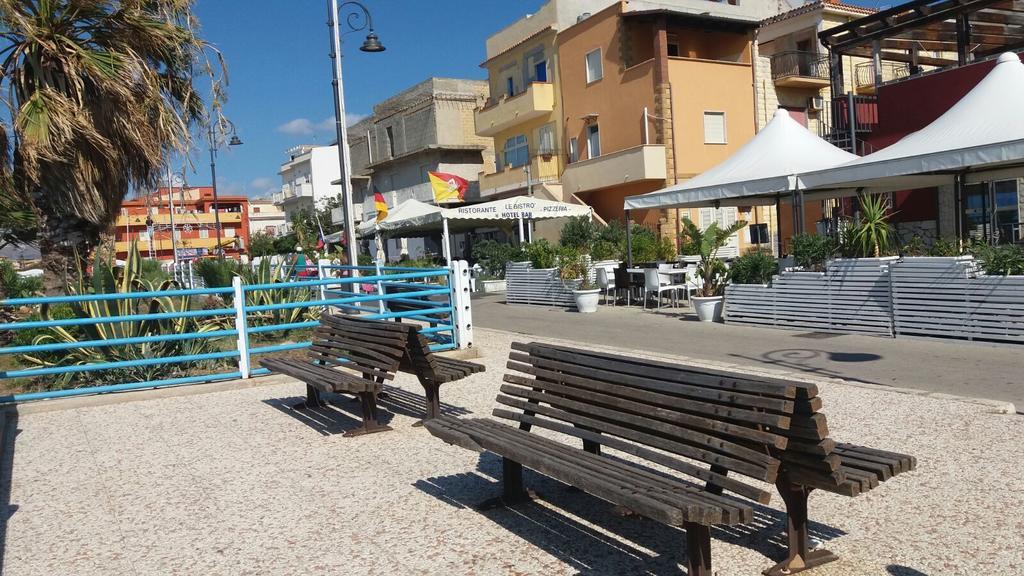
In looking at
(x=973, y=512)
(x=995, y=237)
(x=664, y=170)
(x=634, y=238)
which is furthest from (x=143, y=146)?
(x=664, y=170)

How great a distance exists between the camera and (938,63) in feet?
93.0

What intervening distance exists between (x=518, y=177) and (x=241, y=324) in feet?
90.8

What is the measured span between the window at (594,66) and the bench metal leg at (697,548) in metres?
30.4

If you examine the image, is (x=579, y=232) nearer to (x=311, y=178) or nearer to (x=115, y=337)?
(x=115, y=337)

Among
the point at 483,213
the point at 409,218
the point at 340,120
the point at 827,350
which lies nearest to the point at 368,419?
the point at 827,350

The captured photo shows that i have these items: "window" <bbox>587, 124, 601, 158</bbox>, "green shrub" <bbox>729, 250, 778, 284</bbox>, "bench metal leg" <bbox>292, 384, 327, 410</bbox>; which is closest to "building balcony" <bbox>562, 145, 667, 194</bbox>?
"window" <bbox>587, 124, 601, 158</bbox>

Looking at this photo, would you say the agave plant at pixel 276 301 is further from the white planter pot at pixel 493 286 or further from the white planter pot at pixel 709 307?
the white planter pot at pixel 493 286

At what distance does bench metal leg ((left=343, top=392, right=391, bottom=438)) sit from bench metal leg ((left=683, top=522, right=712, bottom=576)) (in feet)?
13.2

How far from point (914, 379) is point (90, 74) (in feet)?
35.6

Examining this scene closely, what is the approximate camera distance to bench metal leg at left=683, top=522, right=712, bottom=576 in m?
3.54

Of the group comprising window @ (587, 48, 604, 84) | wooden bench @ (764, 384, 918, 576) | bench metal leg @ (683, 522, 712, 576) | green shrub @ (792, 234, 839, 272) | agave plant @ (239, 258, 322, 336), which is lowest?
bench metal leg @ (683, 522, 712, 576)

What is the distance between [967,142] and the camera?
39.3 feet

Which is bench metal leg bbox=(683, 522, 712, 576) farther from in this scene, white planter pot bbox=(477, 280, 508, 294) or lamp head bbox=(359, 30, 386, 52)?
white planter pot bbox=(477, 280, 508, 294)

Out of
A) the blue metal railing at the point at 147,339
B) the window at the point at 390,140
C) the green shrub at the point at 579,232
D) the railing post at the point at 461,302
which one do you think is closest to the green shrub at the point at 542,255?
the green shrub at the point at 579,232
